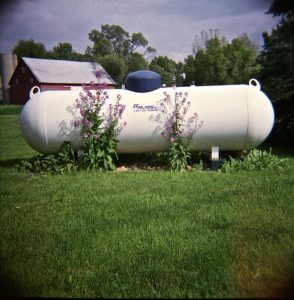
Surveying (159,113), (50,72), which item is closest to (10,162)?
(159,113)

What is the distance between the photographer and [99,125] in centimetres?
500

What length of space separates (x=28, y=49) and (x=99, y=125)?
140 inches

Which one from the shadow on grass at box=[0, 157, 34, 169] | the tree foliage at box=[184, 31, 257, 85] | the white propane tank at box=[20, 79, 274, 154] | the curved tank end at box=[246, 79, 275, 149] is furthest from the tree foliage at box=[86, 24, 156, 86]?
the shadow on grass at box=[0, 157, 34, 169]

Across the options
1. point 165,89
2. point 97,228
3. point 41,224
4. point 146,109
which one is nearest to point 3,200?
point 41,224

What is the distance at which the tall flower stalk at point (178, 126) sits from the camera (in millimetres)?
4875

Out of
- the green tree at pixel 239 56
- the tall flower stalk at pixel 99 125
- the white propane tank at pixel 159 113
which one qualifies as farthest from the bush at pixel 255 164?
the green tree at pixel 239 56

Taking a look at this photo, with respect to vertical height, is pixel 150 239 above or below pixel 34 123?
below

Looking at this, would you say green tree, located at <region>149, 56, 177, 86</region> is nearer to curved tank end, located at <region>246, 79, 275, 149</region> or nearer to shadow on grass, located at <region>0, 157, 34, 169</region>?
curved tank end, located at <region>246, 79, 275, 149</region>

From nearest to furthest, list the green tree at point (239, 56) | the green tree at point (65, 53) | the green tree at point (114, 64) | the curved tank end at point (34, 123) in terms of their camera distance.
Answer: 1. the green tree at point (239, 56)
2. the green tree at point (65, 53)
3. the green tree at point (114, 64)
4. the curved tank end at point (34, 123)

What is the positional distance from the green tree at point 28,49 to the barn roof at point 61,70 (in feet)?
0.21

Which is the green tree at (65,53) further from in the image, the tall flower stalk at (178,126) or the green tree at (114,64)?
the tall flower stalk at (178,126)

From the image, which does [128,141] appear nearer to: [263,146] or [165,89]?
[165,89]

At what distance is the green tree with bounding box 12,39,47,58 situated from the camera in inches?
55.9

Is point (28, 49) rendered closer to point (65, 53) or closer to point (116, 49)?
point (65, 53)
